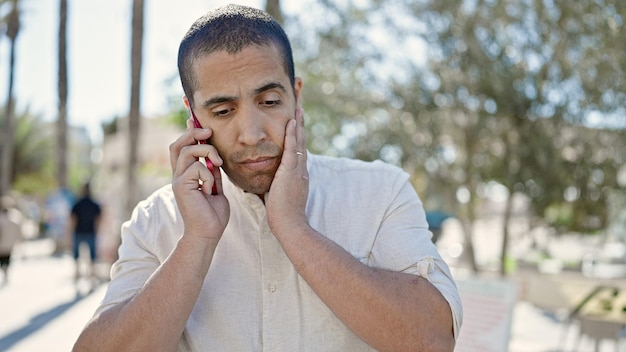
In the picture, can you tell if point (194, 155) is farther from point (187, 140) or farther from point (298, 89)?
point (298, 89)

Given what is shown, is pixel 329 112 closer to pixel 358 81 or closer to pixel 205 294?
pixel 358 81

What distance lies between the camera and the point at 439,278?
75.7 inches

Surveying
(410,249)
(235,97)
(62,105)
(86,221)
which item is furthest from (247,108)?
(62,105)

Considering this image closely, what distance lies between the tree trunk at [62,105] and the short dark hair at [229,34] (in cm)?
2019

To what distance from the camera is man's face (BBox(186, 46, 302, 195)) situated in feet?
6.51

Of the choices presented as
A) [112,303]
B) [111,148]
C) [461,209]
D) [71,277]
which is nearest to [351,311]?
[112,303]

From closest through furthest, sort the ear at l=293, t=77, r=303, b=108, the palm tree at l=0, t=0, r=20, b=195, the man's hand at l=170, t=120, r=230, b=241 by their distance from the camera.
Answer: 1. the man's hand at l=170, t=120, r=230, b=241
2. the ear at l=293, t=77, r=303, b=108
3. the palm tree at l=0, t=0, r=20, b=195

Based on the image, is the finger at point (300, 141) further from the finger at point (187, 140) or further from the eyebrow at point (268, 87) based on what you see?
the finger at point (187, 140)

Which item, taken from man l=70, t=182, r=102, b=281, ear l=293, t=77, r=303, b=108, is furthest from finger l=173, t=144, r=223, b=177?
man l=70, t=182, r=102, b=281

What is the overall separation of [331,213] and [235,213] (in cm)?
29

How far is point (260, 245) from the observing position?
2.07m

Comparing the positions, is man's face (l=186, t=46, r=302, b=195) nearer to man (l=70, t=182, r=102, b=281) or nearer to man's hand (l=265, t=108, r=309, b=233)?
man's hand (l=265, t=108, r=309, b=233)

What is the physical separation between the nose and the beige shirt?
0.21 meters

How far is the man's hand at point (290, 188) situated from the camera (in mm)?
1956
